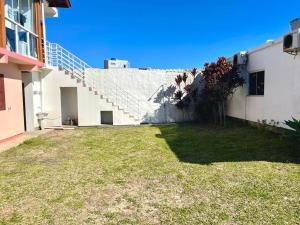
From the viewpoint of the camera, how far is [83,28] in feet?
72.5

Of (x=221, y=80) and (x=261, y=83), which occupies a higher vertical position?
(x=221, y=80)

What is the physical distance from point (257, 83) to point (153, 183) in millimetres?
9262

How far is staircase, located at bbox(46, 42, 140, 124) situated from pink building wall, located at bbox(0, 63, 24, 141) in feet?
11.4

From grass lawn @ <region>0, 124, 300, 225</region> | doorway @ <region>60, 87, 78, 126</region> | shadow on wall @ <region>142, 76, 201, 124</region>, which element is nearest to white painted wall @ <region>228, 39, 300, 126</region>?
grass lawn @ <region>0, 124, 300, 225</region>

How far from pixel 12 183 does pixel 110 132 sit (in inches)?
298

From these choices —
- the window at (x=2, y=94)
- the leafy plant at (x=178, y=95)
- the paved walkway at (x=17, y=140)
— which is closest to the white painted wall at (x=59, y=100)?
the paved walkway at (x=17, y=140)

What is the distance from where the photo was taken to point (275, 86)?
11.0m

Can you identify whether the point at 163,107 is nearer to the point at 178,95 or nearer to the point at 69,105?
the point at 178,95

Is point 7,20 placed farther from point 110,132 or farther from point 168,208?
point 168,208

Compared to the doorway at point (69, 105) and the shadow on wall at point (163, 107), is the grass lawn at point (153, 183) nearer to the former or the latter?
the doorway at point (69, 105)

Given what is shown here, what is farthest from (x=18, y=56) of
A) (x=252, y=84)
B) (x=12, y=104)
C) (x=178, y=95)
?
(x=252, y=84)

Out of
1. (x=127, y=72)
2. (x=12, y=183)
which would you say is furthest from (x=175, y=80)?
(x=12, y=183)

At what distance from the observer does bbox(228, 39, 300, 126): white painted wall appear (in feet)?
32.0

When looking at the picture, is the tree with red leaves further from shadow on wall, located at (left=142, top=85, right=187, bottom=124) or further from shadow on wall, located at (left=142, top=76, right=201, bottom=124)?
shadow on wall, located at (left=142, top=85, right=187, bottom=124)
